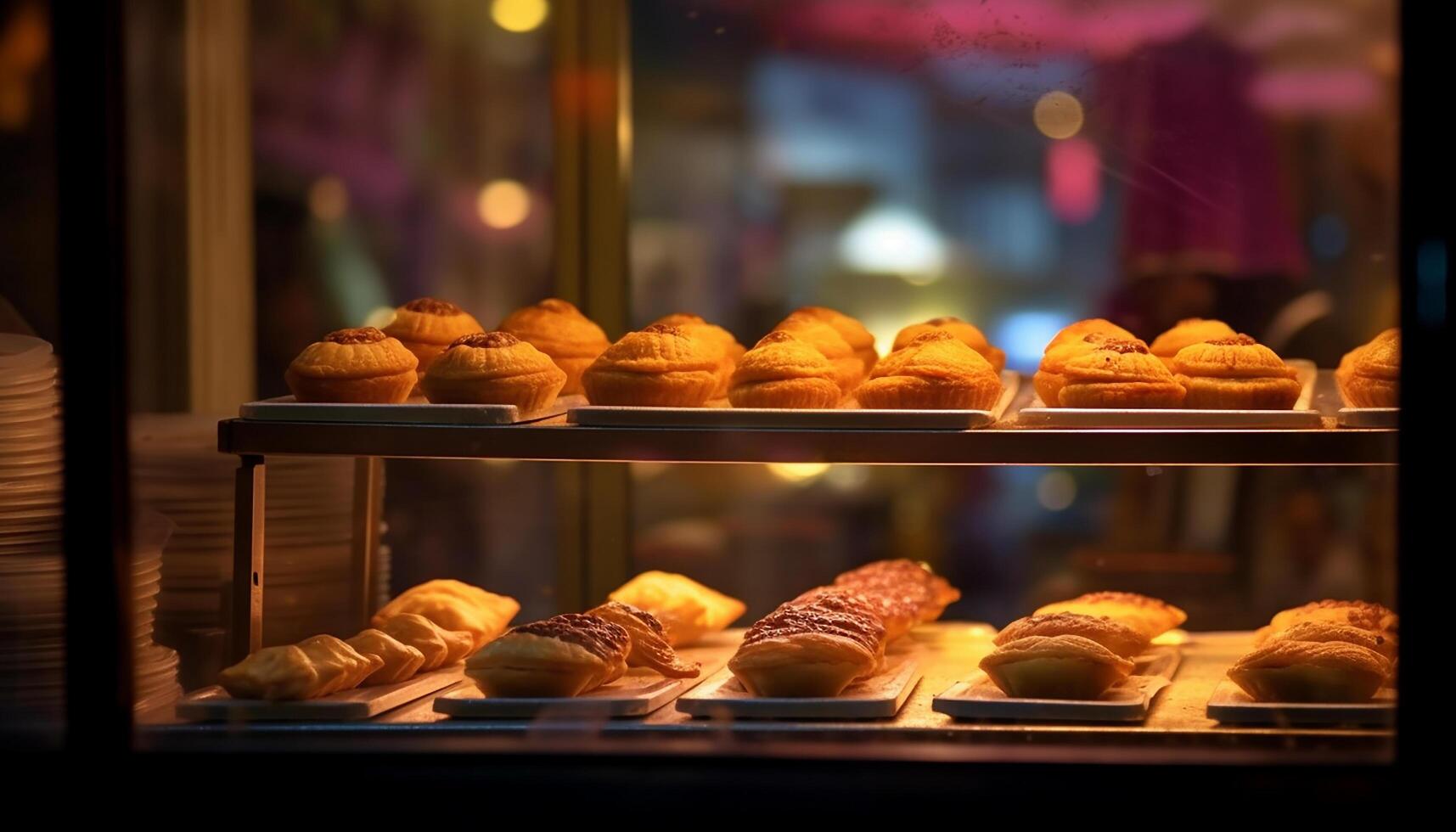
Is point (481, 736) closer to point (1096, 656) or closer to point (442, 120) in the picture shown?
point (1096, 656)

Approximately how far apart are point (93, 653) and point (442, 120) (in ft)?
8.21

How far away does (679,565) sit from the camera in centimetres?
396

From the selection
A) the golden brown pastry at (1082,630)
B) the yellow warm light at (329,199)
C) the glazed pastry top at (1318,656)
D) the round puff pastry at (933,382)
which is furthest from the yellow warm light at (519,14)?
the glazed pastry top at (1318,656)

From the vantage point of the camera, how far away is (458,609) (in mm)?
2854

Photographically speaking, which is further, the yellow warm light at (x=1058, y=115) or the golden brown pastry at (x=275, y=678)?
the yellow warm light at (x=1058, y=115)

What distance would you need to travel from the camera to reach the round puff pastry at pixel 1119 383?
7.84 feet

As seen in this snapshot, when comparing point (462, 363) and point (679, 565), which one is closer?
point (462, 363)

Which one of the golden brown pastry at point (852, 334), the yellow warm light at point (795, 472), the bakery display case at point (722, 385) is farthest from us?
the yellow warm light at point (795, 472)

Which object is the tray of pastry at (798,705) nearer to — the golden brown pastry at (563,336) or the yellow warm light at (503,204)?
the golden brown pastry at (563,336)

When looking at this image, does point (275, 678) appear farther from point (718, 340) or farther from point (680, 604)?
point (718, 340)

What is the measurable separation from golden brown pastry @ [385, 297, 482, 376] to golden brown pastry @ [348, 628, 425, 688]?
0.47m

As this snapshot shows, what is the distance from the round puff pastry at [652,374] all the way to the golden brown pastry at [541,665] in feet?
1.26

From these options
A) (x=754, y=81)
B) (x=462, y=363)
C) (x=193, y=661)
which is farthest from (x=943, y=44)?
(x=193, y=661)

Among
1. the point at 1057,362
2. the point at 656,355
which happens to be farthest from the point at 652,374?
the point at 1057,362
